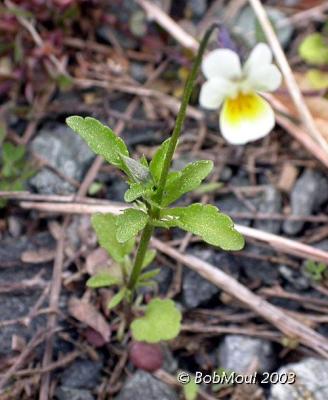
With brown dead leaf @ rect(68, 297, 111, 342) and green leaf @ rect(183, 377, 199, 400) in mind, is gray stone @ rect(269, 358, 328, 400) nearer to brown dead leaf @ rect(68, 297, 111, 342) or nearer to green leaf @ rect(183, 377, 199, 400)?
green leaf @ rect(183, 377, 199, 400)

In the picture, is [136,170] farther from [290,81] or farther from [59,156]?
[290,81]

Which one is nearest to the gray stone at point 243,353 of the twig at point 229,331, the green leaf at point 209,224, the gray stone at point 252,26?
the twig at point 229,331

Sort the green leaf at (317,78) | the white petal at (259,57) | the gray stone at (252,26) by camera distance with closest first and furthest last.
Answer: the white petal at (259,57) < the green leaf at (317,78) < the gray stone at (252,26)

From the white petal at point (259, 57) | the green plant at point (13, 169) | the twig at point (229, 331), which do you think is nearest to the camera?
the white petal at point (259, 57)

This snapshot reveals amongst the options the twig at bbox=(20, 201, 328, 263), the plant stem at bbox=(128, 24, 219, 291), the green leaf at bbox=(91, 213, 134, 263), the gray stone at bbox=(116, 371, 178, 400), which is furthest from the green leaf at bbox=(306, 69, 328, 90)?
the gray stone at bbox=(116, 371, 178, 400)

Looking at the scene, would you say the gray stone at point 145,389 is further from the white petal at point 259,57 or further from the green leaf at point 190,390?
the white petal at point 259,57

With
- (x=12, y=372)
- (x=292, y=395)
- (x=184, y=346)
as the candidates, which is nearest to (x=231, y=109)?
(x=184, y=346)

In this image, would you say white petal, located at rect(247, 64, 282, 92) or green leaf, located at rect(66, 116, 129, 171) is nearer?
green leaf, located at rect(66, 116, 129, 171)
